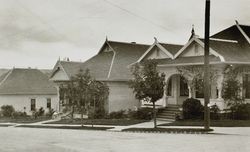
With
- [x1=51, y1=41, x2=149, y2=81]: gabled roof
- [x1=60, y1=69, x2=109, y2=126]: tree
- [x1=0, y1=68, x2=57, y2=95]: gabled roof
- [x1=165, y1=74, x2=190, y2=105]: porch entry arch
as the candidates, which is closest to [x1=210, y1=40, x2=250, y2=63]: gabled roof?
[x1=165, y1=74, x2=190, y2=105]: porch entry arch

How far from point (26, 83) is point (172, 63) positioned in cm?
2744

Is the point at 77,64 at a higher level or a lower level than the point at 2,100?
higher

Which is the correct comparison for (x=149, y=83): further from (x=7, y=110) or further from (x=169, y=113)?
(x=7, y=110)

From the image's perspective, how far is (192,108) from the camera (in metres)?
28.5

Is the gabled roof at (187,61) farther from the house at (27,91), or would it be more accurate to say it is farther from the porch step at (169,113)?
the house at (27,91)

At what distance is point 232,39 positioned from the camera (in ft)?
109

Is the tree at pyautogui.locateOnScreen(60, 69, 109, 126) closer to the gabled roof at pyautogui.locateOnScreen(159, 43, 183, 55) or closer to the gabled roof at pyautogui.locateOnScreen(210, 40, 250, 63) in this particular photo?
the gabled roof at pyautogui.locateOnScreen(159, 43, 183, 55)

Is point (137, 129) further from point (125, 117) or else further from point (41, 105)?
point (41, 105)

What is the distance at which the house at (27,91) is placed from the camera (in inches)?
2066

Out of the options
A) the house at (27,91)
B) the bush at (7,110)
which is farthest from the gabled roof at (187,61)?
the bush at (7,110)

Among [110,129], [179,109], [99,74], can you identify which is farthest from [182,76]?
[99,74]

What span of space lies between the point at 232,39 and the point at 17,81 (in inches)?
1158

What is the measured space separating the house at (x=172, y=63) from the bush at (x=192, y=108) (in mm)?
1135

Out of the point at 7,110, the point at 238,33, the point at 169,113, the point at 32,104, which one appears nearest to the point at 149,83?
the point at 169,113
